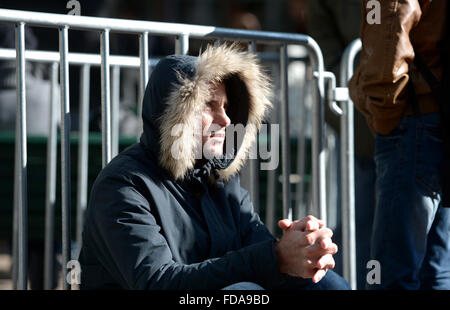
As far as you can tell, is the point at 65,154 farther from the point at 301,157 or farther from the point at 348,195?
the point at 301,157

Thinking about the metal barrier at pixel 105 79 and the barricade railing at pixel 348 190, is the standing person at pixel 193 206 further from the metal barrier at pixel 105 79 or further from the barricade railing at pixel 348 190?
the barricade railing at pixel 348 190

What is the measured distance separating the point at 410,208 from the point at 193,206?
34.5 inches

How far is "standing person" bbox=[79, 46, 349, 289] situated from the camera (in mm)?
2490

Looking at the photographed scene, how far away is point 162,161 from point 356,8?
188cm

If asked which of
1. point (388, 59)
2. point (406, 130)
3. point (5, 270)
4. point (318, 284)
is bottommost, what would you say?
point (5, 270)

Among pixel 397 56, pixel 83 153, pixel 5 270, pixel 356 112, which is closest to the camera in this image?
pixel 397 56

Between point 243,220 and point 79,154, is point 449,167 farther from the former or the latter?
point 79,154

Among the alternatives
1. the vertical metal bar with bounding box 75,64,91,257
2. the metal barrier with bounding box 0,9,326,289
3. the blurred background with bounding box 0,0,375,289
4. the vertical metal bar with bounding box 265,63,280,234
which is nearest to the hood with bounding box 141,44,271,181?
the metal barrier with bounding box 0,9,326,289

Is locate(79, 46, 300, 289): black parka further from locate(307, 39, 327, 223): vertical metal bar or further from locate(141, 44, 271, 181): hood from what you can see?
locate(307, 39, 327, 223): vertical metal bar

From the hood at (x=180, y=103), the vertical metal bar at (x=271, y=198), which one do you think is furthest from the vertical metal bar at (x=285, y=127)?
the vertical metal bar at (x=271, y=198)

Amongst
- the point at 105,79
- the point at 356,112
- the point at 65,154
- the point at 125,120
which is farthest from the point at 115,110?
the point at 65,154

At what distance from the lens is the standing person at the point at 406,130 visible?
3.06 metres

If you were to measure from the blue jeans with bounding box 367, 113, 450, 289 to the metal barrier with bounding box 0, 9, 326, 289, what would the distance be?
489mm

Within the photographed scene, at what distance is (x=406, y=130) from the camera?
10.3 feet
